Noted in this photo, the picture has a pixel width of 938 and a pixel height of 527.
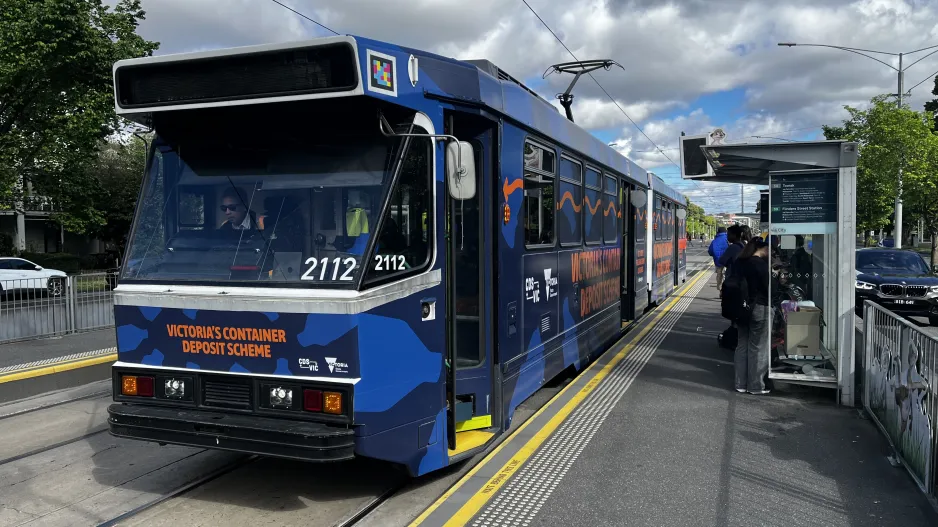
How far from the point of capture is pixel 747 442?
19.6 ft

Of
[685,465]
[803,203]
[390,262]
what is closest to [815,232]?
[803,203]

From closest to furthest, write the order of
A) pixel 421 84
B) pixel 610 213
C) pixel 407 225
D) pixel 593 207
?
pixel 407 225
pixel 421 84
pixel 593 207
pixel 610 213

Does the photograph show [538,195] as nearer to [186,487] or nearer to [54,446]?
[186,487]

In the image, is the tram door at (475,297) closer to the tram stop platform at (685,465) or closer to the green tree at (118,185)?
the tram stop platform at (685,465)

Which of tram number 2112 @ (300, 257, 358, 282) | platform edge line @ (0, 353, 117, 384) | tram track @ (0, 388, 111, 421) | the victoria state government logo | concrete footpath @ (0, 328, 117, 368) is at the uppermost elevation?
tram number 2112 @ (300, 257, 358, 282)

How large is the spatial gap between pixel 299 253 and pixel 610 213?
21.4 feet

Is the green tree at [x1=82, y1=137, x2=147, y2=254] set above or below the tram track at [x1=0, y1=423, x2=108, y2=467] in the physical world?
above

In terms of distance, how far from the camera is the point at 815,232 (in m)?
7.31

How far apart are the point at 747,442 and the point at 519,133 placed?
10.8ft

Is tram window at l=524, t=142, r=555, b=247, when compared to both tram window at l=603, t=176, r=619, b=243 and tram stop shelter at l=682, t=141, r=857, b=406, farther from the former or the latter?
tram window at l=603, t=176, r=619, b=243

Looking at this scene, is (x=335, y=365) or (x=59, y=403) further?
(x=59, y=403)

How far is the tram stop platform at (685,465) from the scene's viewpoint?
4.48 m

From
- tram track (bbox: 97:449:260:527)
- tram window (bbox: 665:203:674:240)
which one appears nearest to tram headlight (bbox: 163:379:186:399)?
tram track (bbox: 97:449:260:527)

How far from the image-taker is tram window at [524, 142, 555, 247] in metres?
6.25
